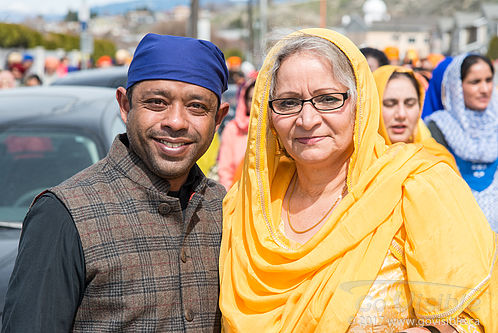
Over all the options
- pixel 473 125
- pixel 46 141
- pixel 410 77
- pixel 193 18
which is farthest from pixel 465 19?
pixel 46 141

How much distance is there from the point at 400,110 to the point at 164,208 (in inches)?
99.8

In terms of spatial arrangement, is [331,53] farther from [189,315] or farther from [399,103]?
[399,103]

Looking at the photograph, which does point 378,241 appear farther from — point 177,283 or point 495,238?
point 177,283

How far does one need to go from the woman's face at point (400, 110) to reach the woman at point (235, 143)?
76.4 inches

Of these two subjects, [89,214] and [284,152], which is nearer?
[89,214]

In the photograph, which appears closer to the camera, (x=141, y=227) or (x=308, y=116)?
(x=141, y=227)

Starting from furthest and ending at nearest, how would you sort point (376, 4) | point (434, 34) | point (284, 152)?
point (434, 34) → point (376, 4) → point (284, 152)

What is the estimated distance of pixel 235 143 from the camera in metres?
6.20

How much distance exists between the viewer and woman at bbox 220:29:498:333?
1.92 m

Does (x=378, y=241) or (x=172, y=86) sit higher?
(x=172, y=86)

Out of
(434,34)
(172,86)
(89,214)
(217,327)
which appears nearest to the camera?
(89,214)

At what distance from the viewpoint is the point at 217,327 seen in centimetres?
221

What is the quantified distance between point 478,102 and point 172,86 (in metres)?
3.44

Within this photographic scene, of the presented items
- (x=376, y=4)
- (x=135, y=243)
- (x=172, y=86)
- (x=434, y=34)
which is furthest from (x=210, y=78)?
(x=434, y=34)
